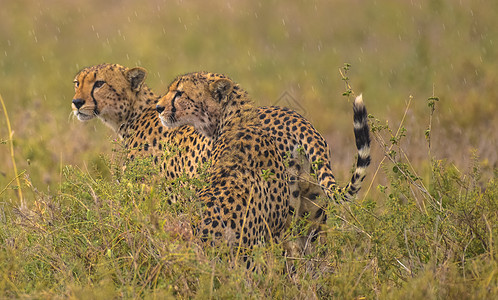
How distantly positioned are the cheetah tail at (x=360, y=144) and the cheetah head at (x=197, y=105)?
964 mm

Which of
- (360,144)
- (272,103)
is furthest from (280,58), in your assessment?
(360,144)

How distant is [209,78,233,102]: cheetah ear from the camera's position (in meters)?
4.41

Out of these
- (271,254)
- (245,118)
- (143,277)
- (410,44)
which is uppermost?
(410,44)

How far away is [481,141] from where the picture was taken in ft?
20.6

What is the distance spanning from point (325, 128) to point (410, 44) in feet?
15.5

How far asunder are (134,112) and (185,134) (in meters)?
0.55

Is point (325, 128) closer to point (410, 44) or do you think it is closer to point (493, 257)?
point (410, 44)

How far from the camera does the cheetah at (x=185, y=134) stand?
400cm

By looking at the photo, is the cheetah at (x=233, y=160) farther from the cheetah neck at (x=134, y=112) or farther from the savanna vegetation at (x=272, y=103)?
the cheetah neck at (x=134, y=112)

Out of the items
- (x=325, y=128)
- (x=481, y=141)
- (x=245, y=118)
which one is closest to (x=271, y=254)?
(x=245, y=118)

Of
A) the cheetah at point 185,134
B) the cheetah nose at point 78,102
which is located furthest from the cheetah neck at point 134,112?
the cheetah nose at point 78,102

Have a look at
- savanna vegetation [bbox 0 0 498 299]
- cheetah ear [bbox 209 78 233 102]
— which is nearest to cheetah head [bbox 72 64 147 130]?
savanna vegetation [bbox 0 0 498 299]

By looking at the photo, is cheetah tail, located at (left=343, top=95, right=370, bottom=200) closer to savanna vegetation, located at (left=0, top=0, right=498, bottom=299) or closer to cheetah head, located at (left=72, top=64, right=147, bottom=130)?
savanna vegetation, located at (left=0, top=0, right=498, bottom=299)

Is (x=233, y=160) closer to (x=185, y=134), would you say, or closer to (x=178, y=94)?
(x=178, y=94)
